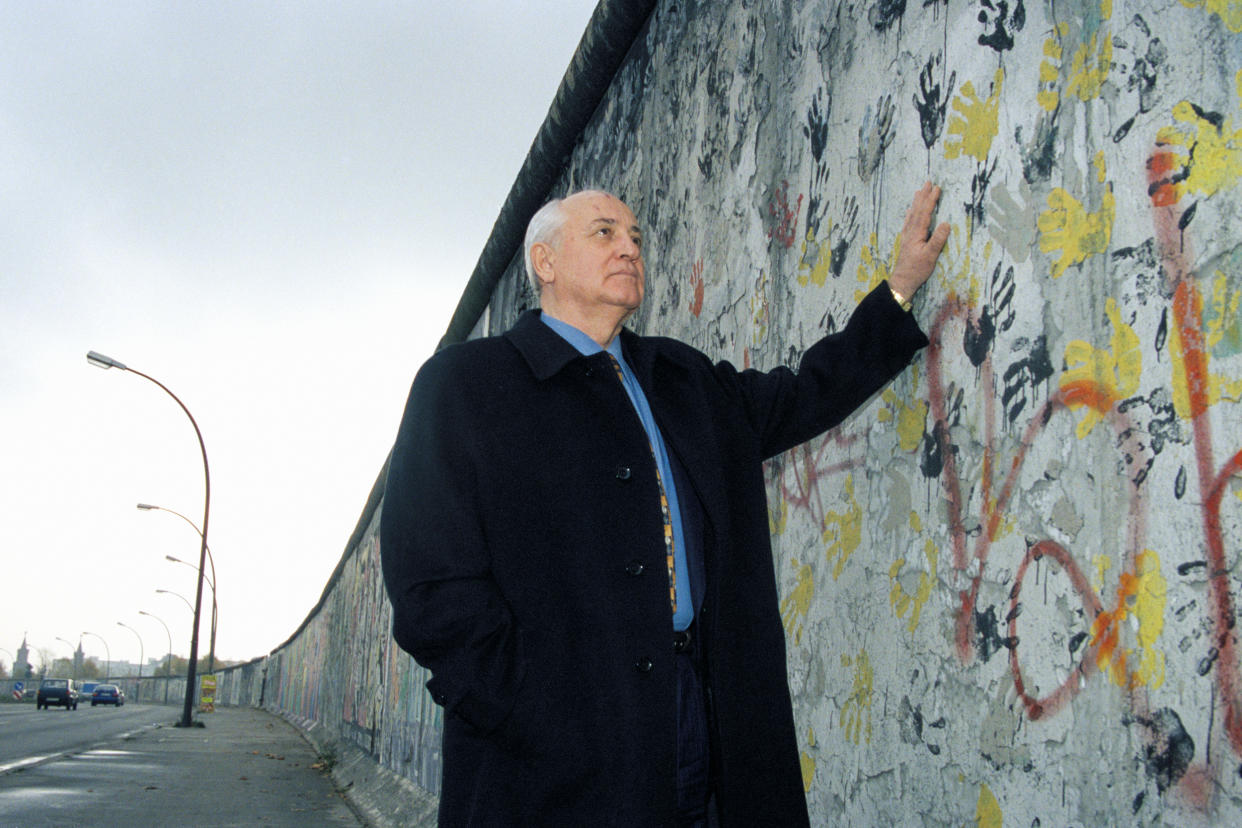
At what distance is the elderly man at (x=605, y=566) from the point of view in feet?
6.14

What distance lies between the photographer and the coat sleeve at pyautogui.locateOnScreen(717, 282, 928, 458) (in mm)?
2201

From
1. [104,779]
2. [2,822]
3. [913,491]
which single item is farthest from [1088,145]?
[104,779]

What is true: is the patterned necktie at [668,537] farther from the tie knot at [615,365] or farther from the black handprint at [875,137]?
the black handprint at [875,137]

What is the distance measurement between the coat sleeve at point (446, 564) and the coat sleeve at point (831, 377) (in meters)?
0.71

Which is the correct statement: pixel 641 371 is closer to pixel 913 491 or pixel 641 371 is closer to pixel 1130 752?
pixel 913 491

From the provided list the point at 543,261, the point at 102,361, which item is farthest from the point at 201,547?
the point at 543,261

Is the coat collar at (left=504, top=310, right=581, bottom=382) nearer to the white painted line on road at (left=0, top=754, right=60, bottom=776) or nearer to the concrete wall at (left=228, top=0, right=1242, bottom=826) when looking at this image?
the concrete wall at (left=228, top=0, right=1242, bottom=826)

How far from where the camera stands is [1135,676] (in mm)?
1506

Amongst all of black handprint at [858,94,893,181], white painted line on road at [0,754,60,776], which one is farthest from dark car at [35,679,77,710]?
black handprint at [858,94,893,181]

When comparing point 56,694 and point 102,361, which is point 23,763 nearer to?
point 102,361

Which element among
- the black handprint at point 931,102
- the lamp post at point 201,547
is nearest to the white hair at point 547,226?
the black handprint at point 931,102

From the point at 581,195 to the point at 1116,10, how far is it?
136 cm

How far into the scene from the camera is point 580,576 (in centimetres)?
198

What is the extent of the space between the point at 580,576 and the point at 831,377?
77 cm
